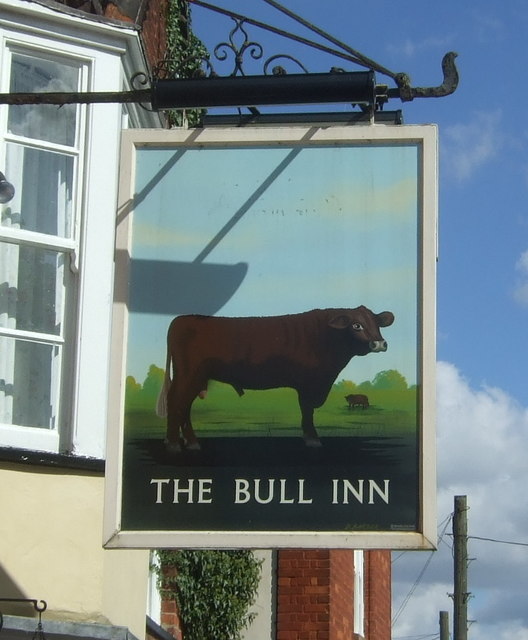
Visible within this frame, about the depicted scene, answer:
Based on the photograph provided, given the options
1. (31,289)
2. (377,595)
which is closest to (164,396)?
(31,289)

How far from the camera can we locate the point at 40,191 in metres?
7.05

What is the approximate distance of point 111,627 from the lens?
6.15 metres

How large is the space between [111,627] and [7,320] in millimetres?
1677

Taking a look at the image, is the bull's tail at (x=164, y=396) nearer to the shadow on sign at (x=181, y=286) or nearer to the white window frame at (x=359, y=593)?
the shadow on sign at (x=181, y=286)

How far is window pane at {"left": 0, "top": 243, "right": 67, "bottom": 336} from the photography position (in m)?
6.74

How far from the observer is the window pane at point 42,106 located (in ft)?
23.2

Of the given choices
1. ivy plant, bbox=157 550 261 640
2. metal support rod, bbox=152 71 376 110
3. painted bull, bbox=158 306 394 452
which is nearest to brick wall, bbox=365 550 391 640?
ivy plant, bbox=157 550 261 640

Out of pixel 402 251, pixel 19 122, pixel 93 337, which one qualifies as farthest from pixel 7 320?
pixel 402 251

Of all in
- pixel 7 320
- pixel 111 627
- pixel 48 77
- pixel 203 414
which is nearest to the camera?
pixel 203 414

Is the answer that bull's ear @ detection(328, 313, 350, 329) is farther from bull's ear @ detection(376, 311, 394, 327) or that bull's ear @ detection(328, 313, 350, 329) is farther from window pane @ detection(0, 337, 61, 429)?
window pane @ detection(0, 337, 61, 429)

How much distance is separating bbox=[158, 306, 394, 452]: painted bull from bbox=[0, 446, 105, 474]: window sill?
1.04 m

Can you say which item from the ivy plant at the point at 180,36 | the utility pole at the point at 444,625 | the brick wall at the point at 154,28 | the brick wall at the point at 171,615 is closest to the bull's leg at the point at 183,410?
the brick wall at the point at 154,28

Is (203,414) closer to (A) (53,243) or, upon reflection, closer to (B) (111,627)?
(B) (111,627)

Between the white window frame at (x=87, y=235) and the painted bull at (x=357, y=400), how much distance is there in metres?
1.67
